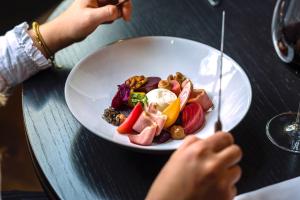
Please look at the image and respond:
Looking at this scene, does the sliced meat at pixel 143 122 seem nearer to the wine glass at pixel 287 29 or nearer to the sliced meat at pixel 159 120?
the sliced meat at pixel 159 120

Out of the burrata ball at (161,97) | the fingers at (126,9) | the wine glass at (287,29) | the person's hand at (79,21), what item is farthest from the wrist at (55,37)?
the wine glass at (287,29)

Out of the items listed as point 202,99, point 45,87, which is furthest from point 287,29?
point 45,87

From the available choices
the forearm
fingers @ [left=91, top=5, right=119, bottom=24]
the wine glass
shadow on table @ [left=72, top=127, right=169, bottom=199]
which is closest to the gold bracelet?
the forearm

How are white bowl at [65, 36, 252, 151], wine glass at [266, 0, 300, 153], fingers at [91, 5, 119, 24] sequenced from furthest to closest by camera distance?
fingers at [91, 5, 119, 24] < white bowl at [65, 36, 252, 151] < wine glass at [266, 0, 300, 153]

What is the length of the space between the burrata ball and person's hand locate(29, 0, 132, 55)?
0.18 metres

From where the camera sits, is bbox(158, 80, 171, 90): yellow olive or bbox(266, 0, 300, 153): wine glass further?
bbox(158, 80, 171, 90): yellow olive

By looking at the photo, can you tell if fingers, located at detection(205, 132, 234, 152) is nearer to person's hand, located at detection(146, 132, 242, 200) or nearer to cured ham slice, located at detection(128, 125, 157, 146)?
person's hand, located at detection(146, 132, 242, 200)

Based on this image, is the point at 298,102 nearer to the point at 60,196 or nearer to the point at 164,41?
the point at 164,41

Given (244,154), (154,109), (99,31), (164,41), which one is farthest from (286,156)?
(99,31)

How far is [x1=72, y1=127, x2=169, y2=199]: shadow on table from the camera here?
739 mm

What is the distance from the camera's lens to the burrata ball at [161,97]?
836 mm

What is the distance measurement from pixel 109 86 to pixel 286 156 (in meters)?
0.33

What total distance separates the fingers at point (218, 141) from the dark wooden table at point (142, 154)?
0.56 feet

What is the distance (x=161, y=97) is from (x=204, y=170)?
28 centimetres
